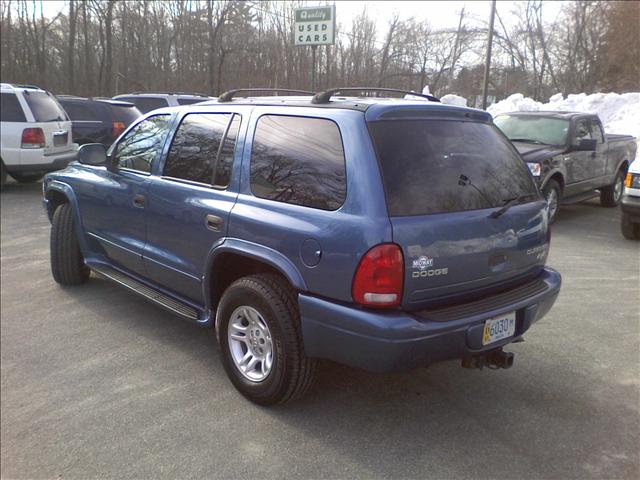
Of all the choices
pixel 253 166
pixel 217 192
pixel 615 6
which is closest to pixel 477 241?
pixel 253 166

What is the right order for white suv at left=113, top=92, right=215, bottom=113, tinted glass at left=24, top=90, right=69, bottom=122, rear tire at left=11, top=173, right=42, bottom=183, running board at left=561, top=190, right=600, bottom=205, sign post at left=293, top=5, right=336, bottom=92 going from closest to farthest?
running board at left=561, top=190, right=600, bottom=205 < tinted glass at left=24, top=90, right=69, bottom=122 < rear tire at left=11, top=173, right=42, bottom=183 < sign post at left=293, top=5, right=336, bottom=92 < white suv at left=113, top=92, right=215, bottom=113

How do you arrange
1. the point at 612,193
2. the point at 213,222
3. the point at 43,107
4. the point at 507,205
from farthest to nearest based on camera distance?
the point at 612,193
the point at 43,107
the point at 213,222
the point at 507,205

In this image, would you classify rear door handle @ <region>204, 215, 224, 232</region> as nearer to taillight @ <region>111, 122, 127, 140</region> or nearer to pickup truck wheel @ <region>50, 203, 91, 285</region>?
pickup truck wheel @ <region>50, 203, 91, 285</region>

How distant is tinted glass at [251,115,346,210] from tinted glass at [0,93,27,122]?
818 cm

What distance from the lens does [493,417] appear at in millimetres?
3072

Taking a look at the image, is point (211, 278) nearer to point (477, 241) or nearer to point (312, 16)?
point (477, 241)

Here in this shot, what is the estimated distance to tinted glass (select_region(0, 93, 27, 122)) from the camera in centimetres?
948

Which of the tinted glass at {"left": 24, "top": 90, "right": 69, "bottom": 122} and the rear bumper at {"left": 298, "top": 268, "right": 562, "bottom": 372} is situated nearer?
the rear bumper at {"left": 298, "top": 268, "right": 562, "bottom": 372}

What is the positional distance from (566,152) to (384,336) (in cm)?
707

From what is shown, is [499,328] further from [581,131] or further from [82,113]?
[82,113]

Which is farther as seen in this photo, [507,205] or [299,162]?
[507,205]

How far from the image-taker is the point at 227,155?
134 inches

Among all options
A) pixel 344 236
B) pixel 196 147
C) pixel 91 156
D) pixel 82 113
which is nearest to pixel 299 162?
pixel 344 236

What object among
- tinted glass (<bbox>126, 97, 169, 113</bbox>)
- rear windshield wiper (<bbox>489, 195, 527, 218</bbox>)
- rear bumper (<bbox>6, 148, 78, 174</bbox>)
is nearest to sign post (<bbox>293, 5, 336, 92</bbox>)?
tinted glass (<bbox>126, 97, 169, 113</bbox>)
